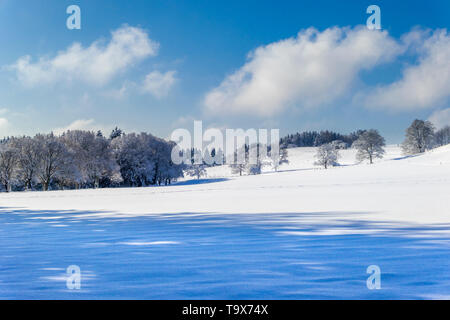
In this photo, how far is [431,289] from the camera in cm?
375

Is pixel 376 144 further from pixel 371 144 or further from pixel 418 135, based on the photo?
pixel 418 135

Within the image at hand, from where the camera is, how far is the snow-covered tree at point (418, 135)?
86.4 m

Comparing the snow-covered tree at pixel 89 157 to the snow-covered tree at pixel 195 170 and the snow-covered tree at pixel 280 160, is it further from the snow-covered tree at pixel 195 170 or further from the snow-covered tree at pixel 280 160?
the snow-covered tree at pixel 280 160

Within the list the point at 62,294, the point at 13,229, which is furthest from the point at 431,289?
the point at 13,229

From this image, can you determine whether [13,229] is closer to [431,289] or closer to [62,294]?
[62,294]

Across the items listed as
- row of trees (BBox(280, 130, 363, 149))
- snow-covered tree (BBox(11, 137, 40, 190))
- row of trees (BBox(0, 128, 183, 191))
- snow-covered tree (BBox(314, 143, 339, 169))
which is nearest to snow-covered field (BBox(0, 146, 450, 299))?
row of trees (BBox(0, 128, 183, 191))

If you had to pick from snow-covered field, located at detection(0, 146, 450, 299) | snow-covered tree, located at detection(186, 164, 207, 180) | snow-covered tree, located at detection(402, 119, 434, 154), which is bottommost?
snow-covered field, located at detection(0, 146, 450, 299)

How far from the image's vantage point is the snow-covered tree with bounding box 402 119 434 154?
86375 millimetres

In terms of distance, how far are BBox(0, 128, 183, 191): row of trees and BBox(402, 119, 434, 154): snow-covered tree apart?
230 ft

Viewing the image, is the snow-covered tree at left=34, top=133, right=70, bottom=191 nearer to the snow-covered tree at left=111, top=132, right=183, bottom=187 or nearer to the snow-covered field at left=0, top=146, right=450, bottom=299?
the snow-covered tree at left=111, top=132, right=183, bottom=187

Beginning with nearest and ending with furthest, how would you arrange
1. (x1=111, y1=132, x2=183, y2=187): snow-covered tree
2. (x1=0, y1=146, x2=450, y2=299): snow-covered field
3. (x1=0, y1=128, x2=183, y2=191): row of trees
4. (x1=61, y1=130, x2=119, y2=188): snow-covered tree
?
(x1=0, y1=146, x2=450, y2=299): snow-covered field
(x1=0, y1=128, x2=183, y2=191): row of trees
(x1=61, y1=130, x2=119, y2=188): snow-covered tree
(x1=111, y1=132, x2=183, y2=187): snow-covered tree

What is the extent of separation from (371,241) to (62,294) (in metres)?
5.77

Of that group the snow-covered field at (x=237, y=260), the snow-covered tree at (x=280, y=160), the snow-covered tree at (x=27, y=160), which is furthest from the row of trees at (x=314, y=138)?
the snow-covered field at (x=237, y=260)

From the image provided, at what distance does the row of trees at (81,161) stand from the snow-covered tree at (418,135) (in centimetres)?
7008
